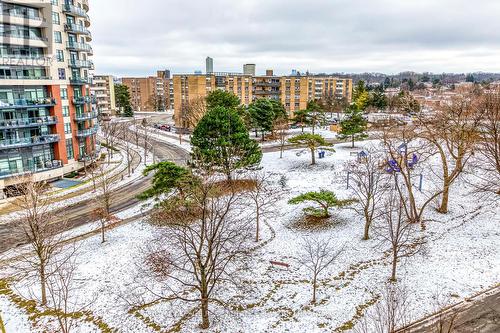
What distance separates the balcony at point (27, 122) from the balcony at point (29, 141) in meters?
1.49

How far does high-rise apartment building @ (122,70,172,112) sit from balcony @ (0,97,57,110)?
102583 millimetres

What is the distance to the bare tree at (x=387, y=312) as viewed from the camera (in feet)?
53.8

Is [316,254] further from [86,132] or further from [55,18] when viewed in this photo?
[55,18]

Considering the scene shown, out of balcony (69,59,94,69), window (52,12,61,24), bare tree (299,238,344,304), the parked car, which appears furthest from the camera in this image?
the parked car

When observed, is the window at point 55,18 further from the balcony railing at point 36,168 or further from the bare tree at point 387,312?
the bare tree at point 387,312

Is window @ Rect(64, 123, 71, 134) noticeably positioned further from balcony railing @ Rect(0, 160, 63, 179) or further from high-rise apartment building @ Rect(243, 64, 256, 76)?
high-rise apartment building @ Rect(243, 64, 256, 76)

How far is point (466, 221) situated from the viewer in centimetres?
2803

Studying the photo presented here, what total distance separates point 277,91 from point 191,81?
2290 cm

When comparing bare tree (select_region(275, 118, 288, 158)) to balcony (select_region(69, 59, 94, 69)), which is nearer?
balcony (select_region(69, 59, 94, 69))

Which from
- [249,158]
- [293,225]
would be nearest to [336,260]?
[293,225]

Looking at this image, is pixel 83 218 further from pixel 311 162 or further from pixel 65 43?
pixel 311 162

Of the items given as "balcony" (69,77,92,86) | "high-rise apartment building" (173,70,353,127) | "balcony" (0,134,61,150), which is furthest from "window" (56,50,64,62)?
"high-rise apartment building" (173,70,353,127)

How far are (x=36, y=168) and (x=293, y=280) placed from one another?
3598 centimetres

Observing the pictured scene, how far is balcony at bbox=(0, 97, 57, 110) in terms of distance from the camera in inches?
1540
